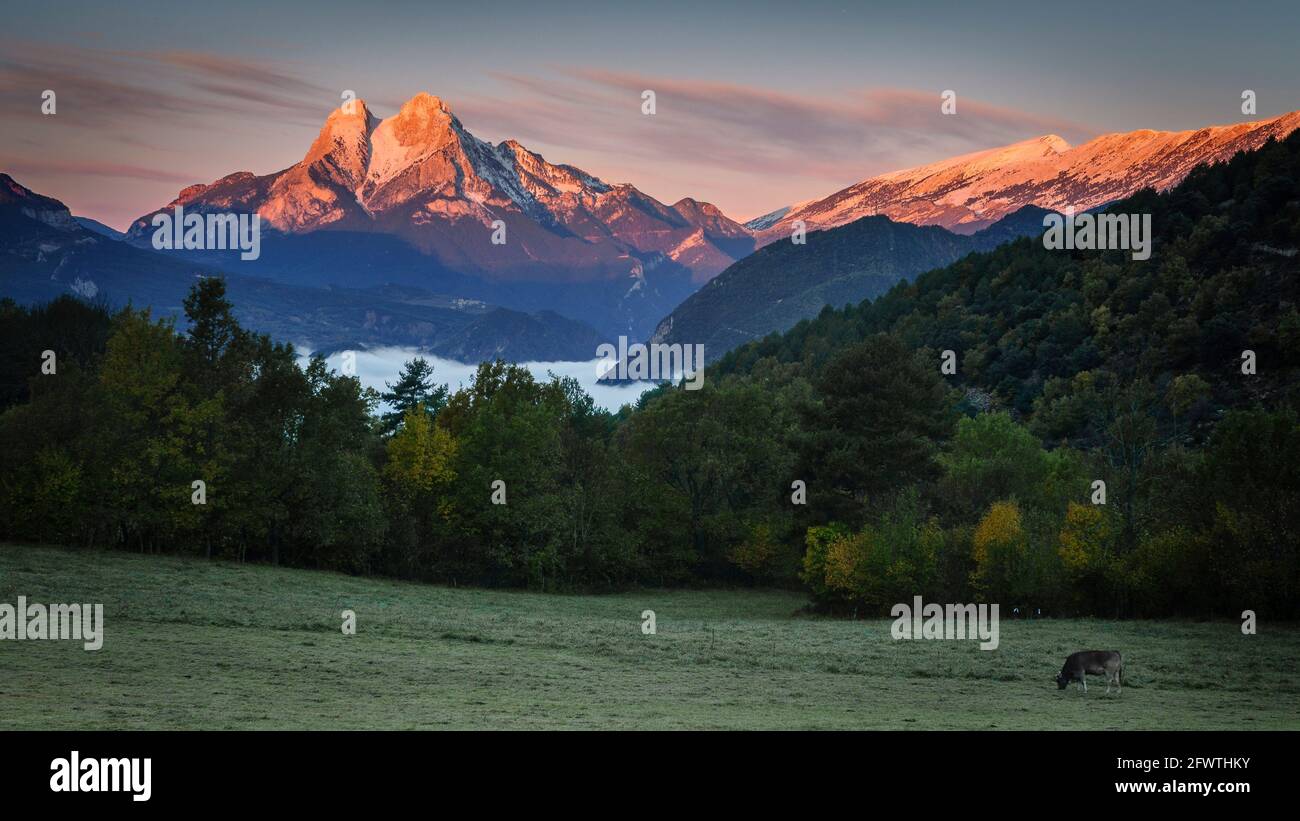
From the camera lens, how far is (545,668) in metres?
33.1

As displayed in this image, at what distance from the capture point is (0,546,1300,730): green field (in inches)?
892

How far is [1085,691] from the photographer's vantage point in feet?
95.0

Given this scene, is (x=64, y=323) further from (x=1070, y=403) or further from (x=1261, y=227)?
(x=1261, y=227)

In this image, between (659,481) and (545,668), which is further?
(659,481)

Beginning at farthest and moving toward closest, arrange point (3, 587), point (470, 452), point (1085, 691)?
1. point (470, 452)
2. point (3, 587)
3. point (1085, 691)

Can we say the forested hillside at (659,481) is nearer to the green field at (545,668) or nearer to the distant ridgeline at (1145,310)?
the green field at (545,668)

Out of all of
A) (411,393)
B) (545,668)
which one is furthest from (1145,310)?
(545,668)

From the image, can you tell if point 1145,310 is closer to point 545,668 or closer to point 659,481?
point 659,481

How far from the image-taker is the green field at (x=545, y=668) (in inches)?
892

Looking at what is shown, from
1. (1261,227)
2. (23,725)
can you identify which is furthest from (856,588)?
(1261,227)

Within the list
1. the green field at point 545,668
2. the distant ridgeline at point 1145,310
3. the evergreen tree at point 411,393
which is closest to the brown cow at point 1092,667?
the green field at point 545,668
